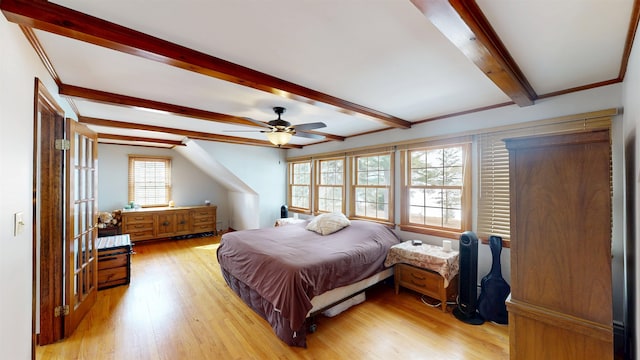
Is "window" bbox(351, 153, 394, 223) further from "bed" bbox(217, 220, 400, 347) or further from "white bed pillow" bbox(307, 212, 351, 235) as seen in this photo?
"white bed pillow" bbox(307, 212, 351, 235)

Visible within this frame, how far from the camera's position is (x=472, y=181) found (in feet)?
10.2

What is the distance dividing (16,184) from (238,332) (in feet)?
6.54

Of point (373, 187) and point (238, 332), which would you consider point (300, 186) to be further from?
point (238, 332)

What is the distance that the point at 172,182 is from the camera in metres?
6.47

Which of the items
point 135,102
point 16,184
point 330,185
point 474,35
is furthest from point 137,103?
point 330,185

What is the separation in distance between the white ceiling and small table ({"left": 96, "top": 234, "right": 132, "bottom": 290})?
→ 2171mm

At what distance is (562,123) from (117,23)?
12.0 feet

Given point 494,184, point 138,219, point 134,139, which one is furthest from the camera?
point 138,219

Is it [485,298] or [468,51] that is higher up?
[468,51]

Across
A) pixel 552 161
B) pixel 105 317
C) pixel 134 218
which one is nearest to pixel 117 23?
pixel 552 161

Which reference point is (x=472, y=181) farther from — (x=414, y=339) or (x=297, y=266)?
(x=297, y=266)

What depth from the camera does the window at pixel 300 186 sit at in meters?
5.85

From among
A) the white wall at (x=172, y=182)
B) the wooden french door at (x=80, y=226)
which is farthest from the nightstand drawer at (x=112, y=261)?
the white wall at (x=172, y=182)

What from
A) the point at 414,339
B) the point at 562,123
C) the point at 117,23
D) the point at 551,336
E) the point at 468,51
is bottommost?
the point at 414,339
